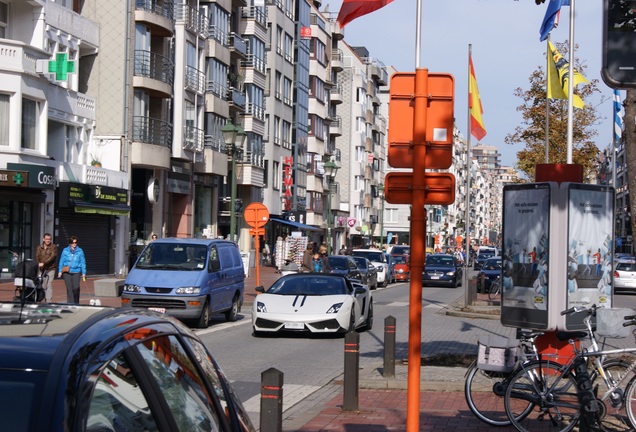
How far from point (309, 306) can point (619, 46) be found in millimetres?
15299

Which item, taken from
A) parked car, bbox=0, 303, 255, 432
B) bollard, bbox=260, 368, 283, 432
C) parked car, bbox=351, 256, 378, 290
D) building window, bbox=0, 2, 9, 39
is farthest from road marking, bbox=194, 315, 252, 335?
A: parked car, bbox=351, 256, 378, 290

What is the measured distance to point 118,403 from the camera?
10.9 ft

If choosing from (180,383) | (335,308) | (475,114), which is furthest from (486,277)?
(180,383)

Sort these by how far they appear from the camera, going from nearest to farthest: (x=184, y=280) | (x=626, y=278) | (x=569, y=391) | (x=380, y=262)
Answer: (x=569, y=391), (x=184, y=280), (x=626, y=278), (x=380, y=262)

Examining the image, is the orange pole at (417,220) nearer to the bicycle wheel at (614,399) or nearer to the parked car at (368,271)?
the bicycle wheel at (614,399)

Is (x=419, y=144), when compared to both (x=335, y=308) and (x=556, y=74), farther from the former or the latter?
(x=556, y=74)

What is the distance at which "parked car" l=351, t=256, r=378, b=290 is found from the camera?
144ft

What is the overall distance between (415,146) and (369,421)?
12.8 feet

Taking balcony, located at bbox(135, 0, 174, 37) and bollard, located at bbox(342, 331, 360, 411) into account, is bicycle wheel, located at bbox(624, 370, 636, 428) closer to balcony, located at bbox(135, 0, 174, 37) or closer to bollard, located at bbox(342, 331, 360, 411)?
bollard, located at bbox(342, 331, 360, 411)

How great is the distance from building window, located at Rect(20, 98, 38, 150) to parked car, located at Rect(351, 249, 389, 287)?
56.9 ft

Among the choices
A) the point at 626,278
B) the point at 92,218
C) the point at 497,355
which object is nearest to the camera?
the point at 497,355

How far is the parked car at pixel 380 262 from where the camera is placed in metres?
48.5

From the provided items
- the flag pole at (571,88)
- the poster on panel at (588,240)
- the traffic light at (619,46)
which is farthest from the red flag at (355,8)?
the flag pole at (571,88)

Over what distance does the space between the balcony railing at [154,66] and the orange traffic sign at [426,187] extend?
1510 inches
